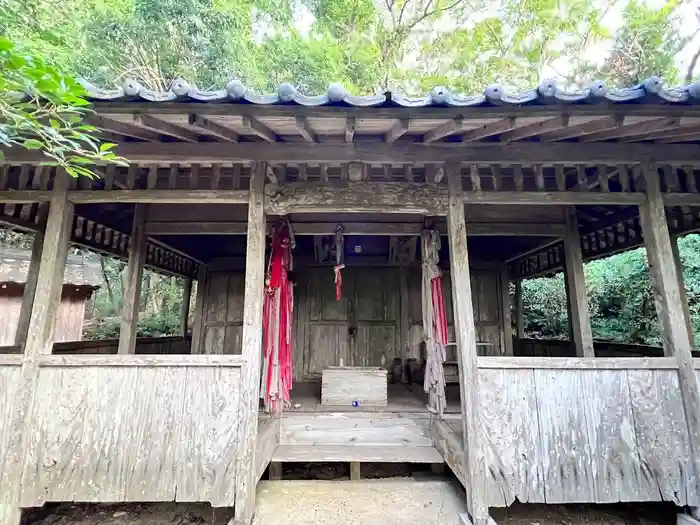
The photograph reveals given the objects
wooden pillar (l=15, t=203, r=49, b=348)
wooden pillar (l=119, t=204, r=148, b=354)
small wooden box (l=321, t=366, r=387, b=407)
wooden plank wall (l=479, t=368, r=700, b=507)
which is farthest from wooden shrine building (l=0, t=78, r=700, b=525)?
wooden pillar (l=119, t=204, r=148, b=354)

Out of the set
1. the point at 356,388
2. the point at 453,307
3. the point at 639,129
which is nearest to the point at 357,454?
the point at 356,388

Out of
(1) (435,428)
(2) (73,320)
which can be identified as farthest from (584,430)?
(2) (73,320)

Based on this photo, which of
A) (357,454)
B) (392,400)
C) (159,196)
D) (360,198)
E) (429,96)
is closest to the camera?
(429,96)

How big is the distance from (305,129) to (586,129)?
6.99ft

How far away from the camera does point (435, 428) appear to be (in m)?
3.75

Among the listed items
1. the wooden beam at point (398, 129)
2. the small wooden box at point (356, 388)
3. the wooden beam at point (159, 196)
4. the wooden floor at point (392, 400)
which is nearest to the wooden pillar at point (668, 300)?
the wooden floor at point (392, 400)

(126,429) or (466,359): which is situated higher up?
(466,359)

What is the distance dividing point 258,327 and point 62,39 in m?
7.72

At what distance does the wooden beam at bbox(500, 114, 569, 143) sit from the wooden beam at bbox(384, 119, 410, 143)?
0.92 m

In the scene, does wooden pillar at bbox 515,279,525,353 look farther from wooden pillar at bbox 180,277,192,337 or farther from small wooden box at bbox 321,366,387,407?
wooden pillar at bbox 180,277,192,337

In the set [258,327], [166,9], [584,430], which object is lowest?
[584,430]

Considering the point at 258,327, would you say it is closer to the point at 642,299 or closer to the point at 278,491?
the point at 278,491

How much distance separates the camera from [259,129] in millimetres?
2689

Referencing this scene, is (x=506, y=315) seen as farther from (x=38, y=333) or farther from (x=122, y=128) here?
(x=38, y=333)
